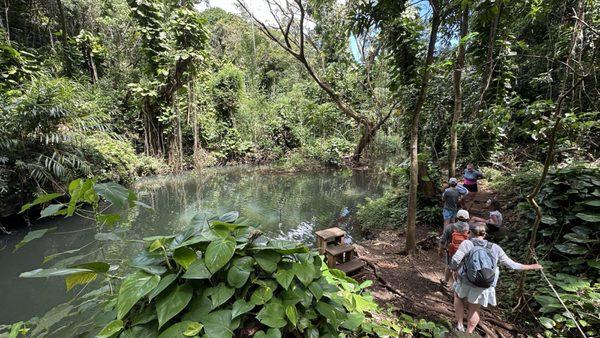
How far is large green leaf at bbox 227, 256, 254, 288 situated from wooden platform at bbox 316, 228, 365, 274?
8.52 ft

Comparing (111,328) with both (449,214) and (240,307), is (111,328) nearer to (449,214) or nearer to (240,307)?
(240,307)

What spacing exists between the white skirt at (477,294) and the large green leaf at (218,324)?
269 centimetres

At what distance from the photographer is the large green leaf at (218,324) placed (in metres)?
1.11

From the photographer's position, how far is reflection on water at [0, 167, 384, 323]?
429 cm

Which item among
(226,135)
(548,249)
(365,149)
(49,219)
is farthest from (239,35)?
(548,249)

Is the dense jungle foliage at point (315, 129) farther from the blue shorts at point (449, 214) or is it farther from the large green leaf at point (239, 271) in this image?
the blue shorts at point (449, 214)

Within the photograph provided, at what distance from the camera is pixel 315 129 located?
18812 millimetres

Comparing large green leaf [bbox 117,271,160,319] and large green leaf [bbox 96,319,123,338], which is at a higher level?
large green leaf [bbox 117,271,160,319]

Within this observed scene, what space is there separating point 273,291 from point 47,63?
1379 cm

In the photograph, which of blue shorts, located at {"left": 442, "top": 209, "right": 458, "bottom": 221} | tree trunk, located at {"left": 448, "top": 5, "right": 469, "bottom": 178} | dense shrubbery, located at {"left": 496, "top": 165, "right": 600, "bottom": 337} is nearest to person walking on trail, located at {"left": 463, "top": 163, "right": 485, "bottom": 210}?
tree trunk, located at {"left": 448, "top": 5, "right": 469, "bottom": 178}

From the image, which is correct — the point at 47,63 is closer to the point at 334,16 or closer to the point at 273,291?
the point at 334,16

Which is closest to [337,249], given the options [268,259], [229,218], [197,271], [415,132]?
[415,132]

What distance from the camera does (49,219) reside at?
6.88 meters

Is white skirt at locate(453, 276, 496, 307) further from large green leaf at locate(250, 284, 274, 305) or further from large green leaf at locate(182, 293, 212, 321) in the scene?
large green leaf at locate(182, 293, 212, 321)
